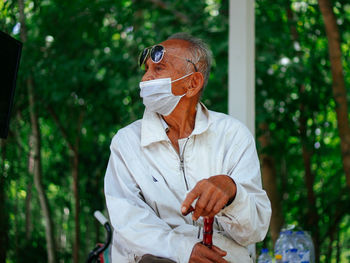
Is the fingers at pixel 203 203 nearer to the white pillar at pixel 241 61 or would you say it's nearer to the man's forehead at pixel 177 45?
the man's forehead at pixel 177 45

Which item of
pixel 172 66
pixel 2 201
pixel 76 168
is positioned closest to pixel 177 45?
pixel 172 66

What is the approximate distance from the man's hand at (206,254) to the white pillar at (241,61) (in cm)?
121

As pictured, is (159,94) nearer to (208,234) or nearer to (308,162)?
(208,234)

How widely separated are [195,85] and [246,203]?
27.9 inches

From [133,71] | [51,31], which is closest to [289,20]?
[133,71]

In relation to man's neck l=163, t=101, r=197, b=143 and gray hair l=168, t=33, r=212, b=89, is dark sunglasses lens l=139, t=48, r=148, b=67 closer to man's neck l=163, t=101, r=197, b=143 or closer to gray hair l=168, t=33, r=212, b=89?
gray hair l=168, t=33, r=212, b=89

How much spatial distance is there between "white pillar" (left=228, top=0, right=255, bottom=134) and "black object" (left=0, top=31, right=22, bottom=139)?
1.23m

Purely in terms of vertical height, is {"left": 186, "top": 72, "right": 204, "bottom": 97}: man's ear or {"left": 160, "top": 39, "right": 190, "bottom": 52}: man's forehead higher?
{"left": 160, "top": 39, "right": 190, "bottom": 52}: man's forehead

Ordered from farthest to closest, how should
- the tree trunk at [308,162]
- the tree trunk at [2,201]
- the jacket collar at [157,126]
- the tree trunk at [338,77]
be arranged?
the tree trunk at [308,162]
the tree trunk at [2,201]
the tree trunk at [338,77]
the jacket collar at [157,126]

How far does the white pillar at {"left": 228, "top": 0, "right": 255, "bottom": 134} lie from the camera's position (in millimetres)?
2973

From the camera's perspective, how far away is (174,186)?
2186mm

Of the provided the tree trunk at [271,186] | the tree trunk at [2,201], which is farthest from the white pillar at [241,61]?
the tree trunk at [2,201]

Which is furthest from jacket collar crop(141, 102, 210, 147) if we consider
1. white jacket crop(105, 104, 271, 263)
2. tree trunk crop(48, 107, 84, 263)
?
tree trunk crop(48, 107, 84, 263)

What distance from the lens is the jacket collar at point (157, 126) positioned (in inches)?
88.2
